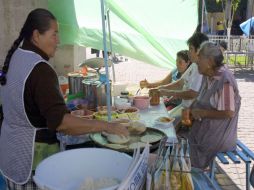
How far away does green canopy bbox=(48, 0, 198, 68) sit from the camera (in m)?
3.71

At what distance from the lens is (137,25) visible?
3707 mm

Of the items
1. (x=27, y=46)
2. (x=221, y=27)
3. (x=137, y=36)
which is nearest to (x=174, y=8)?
(x=137, y=36)

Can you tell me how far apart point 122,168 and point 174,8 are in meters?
2.79

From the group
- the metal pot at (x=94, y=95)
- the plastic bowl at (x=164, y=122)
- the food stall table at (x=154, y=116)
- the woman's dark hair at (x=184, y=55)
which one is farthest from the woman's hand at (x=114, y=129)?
the woman's dark hair at (x=184, y=55)

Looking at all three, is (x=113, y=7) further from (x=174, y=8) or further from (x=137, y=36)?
(x=174, y=8)

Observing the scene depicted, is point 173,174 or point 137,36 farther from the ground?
point 137,36

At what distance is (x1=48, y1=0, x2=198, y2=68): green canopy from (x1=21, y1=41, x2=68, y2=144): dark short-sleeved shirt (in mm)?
2114

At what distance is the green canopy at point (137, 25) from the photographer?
12.2 ft

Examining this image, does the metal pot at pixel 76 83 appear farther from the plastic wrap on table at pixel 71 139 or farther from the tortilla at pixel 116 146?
the tortilla at pixel 116 146

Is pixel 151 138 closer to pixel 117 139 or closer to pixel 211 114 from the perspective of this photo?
pixel 117 139

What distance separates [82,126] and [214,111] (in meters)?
1.57

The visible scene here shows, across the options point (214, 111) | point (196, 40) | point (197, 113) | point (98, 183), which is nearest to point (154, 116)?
point (197, 113)

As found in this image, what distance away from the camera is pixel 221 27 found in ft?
60.4

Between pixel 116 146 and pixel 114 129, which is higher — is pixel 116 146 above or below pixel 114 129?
below
